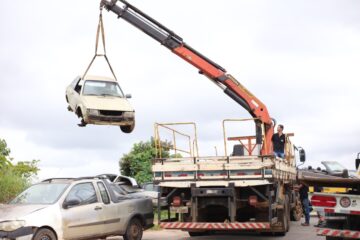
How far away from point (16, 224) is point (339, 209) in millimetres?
5906

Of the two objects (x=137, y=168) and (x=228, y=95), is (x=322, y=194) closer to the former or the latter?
(x=228, y=95)

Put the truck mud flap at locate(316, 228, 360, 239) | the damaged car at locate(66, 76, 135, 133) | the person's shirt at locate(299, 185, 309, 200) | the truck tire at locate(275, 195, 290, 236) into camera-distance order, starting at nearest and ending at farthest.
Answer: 1. the truck mud flap at locate(316, 228, 360, 239)
2. the truck tire at locate(275, 195, 290, 236)
3. the damaged car at locate(66, 76, 135, 133)
4. the person's shirt at locate(299, 185, 309, 200)

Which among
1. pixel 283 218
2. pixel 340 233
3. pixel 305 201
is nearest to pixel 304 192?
pixel 305 201

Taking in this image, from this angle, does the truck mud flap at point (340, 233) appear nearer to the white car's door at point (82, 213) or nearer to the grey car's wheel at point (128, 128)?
the white car's door at point (82, 213)

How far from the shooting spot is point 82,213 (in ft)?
38.9

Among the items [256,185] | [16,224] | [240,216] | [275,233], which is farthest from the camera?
[275,233]

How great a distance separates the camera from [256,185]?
12273 mm

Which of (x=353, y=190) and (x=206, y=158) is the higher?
(x=206, y=158)

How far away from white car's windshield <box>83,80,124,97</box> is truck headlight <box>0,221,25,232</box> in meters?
8.27

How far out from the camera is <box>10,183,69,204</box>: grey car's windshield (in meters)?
11.8

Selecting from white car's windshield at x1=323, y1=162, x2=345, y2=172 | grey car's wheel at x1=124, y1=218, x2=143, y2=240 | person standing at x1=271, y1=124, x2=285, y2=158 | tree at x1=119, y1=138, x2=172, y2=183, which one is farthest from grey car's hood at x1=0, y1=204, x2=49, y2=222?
tree at x1=119, y1=138, x2=172, y2=183

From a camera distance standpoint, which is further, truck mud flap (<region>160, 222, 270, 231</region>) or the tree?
the tree

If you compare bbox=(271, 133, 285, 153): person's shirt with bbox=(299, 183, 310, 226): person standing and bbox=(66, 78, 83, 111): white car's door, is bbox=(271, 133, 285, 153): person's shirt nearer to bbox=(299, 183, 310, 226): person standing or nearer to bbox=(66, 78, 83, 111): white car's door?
bbox=(299, 183, 310, 226): person standing

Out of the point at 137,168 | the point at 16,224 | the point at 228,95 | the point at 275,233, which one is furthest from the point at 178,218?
the point at 137,168
